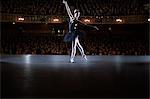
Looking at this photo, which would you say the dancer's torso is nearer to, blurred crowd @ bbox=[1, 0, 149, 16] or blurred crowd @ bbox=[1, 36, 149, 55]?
blurred crowd @ bbox=[1, 36, 149, 55]

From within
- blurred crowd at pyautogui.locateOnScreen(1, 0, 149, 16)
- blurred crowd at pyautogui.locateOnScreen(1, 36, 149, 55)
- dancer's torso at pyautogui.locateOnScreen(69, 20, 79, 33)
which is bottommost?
blurred crowd at pyautogui.locateOnScreen(1, 36, 149, 55)

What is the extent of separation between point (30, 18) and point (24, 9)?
0.69m

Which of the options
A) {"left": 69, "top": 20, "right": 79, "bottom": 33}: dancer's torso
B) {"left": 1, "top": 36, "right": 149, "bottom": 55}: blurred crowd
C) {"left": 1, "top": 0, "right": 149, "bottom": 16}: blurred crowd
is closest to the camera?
{"left": 69, "top": 20, "right": 79, "bottom": 33}: dancer's torso

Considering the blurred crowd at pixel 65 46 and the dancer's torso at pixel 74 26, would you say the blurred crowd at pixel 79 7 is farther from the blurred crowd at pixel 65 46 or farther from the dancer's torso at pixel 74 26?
the dancer's torso at pixel 74 26

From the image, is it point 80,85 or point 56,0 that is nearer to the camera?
point 80,85

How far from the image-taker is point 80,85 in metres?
4.54

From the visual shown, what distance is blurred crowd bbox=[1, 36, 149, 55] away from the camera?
1966 centimetres

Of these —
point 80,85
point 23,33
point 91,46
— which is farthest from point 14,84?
point 23,33

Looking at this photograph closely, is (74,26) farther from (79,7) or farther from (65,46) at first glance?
(79,7)

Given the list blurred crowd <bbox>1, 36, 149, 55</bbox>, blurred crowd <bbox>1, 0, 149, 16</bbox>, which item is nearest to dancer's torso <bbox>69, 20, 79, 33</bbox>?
blurred crowd <bbox>1, 36, 149, 55</bbox>

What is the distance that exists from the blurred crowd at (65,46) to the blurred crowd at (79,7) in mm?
1663

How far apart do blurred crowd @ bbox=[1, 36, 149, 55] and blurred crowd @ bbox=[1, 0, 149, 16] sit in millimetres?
1663

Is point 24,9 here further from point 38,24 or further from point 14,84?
point 14,84

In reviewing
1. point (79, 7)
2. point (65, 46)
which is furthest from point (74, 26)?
point (79, 7)
